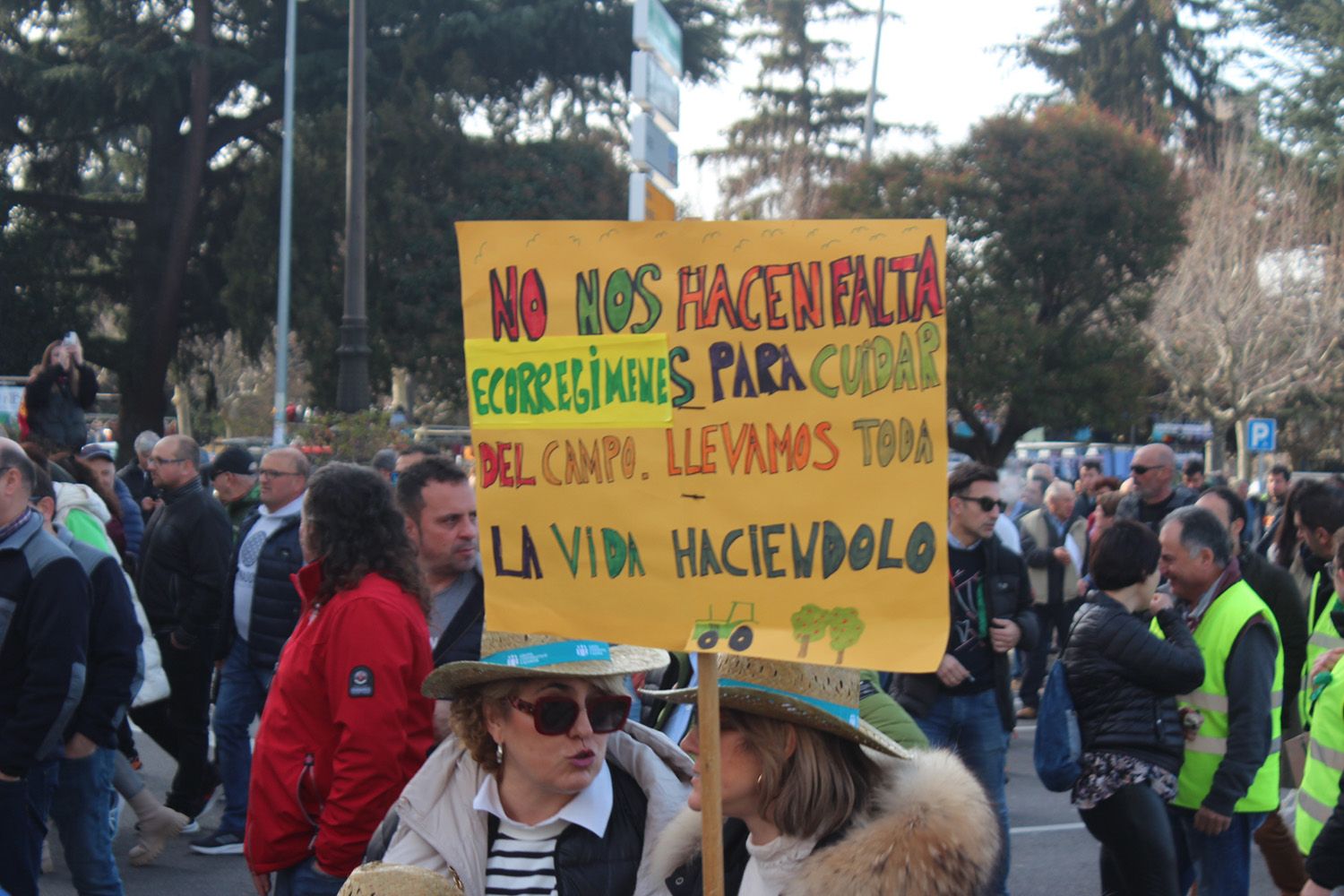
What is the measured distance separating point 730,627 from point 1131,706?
256 cm

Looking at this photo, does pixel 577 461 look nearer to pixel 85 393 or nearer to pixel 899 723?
pixel 899 723

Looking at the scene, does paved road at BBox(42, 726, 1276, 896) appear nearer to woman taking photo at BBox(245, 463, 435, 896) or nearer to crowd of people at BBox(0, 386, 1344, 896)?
crowd of people at BBox(0, 386, 1344, 896)

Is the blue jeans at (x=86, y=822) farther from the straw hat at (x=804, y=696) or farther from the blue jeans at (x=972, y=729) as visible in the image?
the straw hat at (x=804, y=696)

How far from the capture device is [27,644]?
4.40 meters

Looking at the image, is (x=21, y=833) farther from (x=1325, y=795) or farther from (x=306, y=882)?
(x=1325, y=795)

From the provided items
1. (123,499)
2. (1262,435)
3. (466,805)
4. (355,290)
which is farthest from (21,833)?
(1262,435)

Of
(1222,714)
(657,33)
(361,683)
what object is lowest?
(1222,714)

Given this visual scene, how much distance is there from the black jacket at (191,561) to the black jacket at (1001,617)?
3.25 meters

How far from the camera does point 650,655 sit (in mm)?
3156

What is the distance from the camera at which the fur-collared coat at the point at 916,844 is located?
237 cm

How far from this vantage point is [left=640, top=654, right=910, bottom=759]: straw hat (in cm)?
255

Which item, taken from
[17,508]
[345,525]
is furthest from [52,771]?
[345,525]

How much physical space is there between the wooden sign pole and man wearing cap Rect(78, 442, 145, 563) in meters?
7.28

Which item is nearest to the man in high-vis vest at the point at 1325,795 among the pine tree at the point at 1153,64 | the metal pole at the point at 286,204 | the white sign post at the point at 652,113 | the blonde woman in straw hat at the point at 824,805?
the blonde woman in straw hat at the point at 824,805
